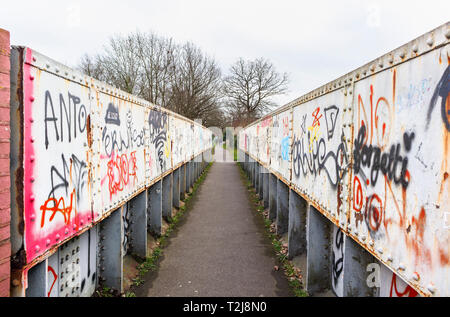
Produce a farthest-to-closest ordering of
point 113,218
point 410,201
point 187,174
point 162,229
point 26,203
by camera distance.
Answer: point 187,174 → point 162,229 → point 113,218 → point 26,203 → point 410,201

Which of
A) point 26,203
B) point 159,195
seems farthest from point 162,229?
point 26,203

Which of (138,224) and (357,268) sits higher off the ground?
(357,268)

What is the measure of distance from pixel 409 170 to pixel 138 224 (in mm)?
5003

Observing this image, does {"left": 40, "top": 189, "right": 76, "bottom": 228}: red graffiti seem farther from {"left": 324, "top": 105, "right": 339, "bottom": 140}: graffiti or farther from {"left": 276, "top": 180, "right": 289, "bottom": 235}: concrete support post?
{"left": 276, "top": 180, "right": 289, "bottom": 235}: concrete support post

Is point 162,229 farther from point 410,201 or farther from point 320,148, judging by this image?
point 410,201

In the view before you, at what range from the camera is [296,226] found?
19.0 feet

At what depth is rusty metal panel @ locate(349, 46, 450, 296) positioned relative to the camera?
64.6 inches

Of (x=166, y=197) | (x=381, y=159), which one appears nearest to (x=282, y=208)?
(x=166, y=197)

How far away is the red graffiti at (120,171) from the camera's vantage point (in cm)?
392

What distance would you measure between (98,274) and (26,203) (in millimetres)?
2790

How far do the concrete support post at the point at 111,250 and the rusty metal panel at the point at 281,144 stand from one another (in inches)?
126

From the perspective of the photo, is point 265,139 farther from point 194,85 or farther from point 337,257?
point 194,85

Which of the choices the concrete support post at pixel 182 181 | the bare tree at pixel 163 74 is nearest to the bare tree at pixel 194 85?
the bare tree at pixel 163 74

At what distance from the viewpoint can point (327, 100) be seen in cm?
375
